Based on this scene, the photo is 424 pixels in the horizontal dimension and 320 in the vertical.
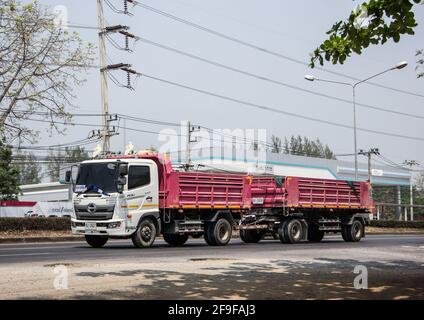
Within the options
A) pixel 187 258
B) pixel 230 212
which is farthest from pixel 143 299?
pixel 230 212

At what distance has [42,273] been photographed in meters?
10.3

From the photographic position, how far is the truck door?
17312 millimetres

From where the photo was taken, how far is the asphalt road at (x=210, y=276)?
8148 millimetres

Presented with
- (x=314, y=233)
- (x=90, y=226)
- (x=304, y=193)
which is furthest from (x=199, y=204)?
(x=314, y=233)

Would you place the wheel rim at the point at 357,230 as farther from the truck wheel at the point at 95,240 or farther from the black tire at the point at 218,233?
the truck wheel at the point at 95,240

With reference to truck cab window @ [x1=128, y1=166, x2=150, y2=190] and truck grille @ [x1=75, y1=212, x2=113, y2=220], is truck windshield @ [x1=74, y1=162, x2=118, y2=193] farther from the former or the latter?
truck grille @ [x1=75, y1=212, x2=113, y2=220]

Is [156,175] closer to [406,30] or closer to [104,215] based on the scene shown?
[104,215]

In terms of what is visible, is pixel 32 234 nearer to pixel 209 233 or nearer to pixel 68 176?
pixel 68 176

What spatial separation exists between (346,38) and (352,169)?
204 ft

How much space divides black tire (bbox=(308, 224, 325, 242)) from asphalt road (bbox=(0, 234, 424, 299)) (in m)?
7.63

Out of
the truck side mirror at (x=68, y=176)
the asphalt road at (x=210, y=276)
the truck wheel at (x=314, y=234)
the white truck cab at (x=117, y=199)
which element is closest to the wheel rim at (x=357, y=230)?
the truck wheel at (x=314, y=234)

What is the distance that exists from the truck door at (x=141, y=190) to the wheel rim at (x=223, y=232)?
2894mm

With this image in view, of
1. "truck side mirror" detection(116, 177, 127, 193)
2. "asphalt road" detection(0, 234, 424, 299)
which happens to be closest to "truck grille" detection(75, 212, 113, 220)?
"truck side mirror" detection(116, 177, 127, 193)

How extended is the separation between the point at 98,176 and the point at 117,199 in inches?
41.7
